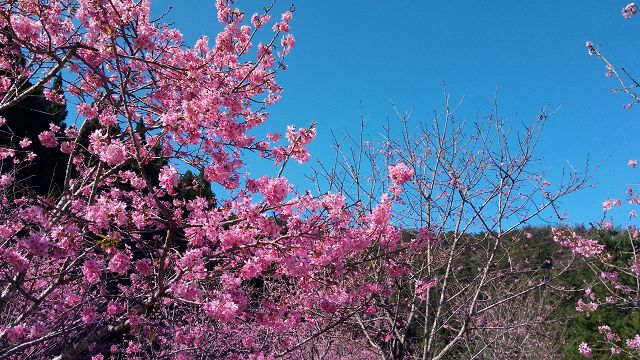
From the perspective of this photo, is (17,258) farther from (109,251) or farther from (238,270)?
(238,270)

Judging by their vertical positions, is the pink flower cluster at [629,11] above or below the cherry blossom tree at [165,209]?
above

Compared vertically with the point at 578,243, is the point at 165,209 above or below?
below

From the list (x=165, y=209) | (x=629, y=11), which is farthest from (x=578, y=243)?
(x=165, y=209)

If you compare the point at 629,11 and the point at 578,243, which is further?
the point at 578,243

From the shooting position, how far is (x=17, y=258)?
2.71 metres

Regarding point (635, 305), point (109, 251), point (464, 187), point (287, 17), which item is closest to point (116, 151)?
point (109, 251)

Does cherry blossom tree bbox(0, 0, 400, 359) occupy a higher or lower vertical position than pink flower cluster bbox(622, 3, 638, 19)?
lower

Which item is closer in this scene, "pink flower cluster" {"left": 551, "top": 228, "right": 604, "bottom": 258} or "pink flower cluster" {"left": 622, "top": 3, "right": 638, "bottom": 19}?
"pink flower cluster" {"left": 622, "top": 3, "right": 638, "bottom": 19}

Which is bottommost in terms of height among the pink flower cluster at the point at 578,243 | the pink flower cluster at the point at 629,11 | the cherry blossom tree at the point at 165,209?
the cherry blossom tree at the point at 165,209

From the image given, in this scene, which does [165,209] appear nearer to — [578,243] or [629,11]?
[629,11]

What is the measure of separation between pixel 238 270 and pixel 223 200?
2.05ft

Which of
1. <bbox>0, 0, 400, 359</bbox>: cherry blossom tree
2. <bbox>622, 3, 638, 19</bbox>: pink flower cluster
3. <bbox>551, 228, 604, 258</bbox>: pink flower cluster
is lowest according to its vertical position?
<bbox>0, 0, 400, 359</bbox>: cherry blossom tree

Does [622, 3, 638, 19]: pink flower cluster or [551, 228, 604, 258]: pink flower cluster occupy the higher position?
[622, 3, 638, 19]: pink flower cluster

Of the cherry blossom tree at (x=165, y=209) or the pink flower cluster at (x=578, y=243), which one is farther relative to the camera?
the pink flower cluster at (x=578, y=243)
